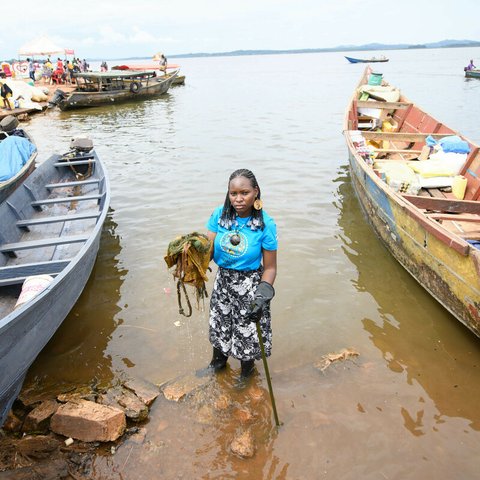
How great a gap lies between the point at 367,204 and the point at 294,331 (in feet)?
10.8

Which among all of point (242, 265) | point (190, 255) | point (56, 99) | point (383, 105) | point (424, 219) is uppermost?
point (190, 255)

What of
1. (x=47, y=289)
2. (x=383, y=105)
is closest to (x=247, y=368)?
(x=47, y=289)

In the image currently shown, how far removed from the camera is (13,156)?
754 cm

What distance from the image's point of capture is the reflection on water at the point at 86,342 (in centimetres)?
398

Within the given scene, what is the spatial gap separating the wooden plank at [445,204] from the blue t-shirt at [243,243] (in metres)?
3.22

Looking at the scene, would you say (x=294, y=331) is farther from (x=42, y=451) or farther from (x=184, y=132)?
(x=184, y=132)

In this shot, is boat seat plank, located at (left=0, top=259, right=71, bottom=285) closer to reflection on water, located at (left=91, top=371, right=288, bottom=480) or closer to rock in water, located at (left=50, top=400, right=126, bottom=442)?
rock in water, located at (left=50, top=400, right=126, bottom=442)

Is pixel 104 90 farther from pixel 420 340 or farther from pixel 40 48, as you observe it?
pixel 420 340

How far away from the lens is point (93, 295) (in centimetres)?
545

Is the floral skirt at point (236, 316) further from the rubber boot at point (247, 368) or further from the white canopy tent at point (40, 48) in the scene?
the white canopy tent at point (40, 48)

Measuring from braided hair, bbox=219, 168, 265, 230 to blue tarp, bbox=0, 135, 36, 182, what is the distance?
5.85 meters

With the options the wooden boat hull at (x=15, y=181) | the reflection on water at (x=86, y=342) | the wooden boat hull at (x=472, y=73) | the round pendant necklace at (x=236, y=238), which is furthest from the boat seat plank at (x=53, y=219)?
the wooden boat hull at (x=472, y=73)

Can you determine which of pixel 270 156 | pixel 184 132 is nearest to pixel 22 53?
pixel 184 132

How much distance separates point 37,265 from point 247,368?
2499 millimetres
